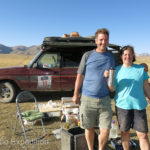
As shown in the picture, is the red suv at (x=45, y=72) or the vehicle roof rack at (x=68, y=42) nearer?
the vehicle roof rack at (x=68, y=42)

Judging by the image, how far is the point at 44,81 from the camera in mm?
5535

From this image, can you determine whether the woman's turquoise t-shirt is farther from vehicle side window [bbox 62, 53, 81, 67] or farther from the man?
vehicle side window [bbox 62, 53, 81, 67]

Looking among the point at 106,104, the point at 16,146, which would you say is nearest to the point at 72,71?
the point at 16,146

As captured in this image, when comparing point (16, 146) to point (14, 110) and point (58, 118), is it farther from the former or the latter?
point (14, 110)

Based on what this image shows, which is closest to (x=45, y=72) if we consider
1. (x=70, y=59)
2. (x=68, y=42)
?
(x=70, y=59)

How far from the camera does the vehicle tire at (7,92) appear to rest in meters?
5.48

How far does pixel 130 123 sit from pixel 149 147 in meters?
0.38

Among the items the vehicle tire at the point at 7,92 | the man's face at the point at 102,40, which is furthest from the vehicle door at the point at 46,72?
the man's face at the point at 102,40

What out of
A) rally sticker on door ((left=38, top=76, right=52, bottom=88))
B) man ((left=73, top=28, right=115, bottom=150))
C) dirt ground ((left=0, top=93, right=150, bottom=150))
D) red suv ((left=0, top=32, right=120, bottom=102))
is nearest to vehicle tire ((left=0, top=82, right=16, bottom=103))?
red suv ((left=0, top=32, right=120, bottom=102))

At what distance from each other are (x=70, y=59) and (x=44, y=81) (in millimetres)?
1203

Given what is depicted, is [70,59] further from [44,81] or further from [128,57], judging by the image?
[128,57]

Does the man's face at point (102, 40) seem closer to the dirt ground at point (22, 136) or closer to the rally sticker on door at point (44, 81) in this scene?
the dirt ground at point (22, 136)

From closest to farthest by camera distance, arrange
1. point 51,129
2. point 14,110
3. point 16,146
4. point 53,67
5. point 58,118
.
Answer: point 16,146 < point 51,129 < point 58,118 < point 14,110 < point 53,67

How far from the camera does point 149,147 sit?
2.12m
